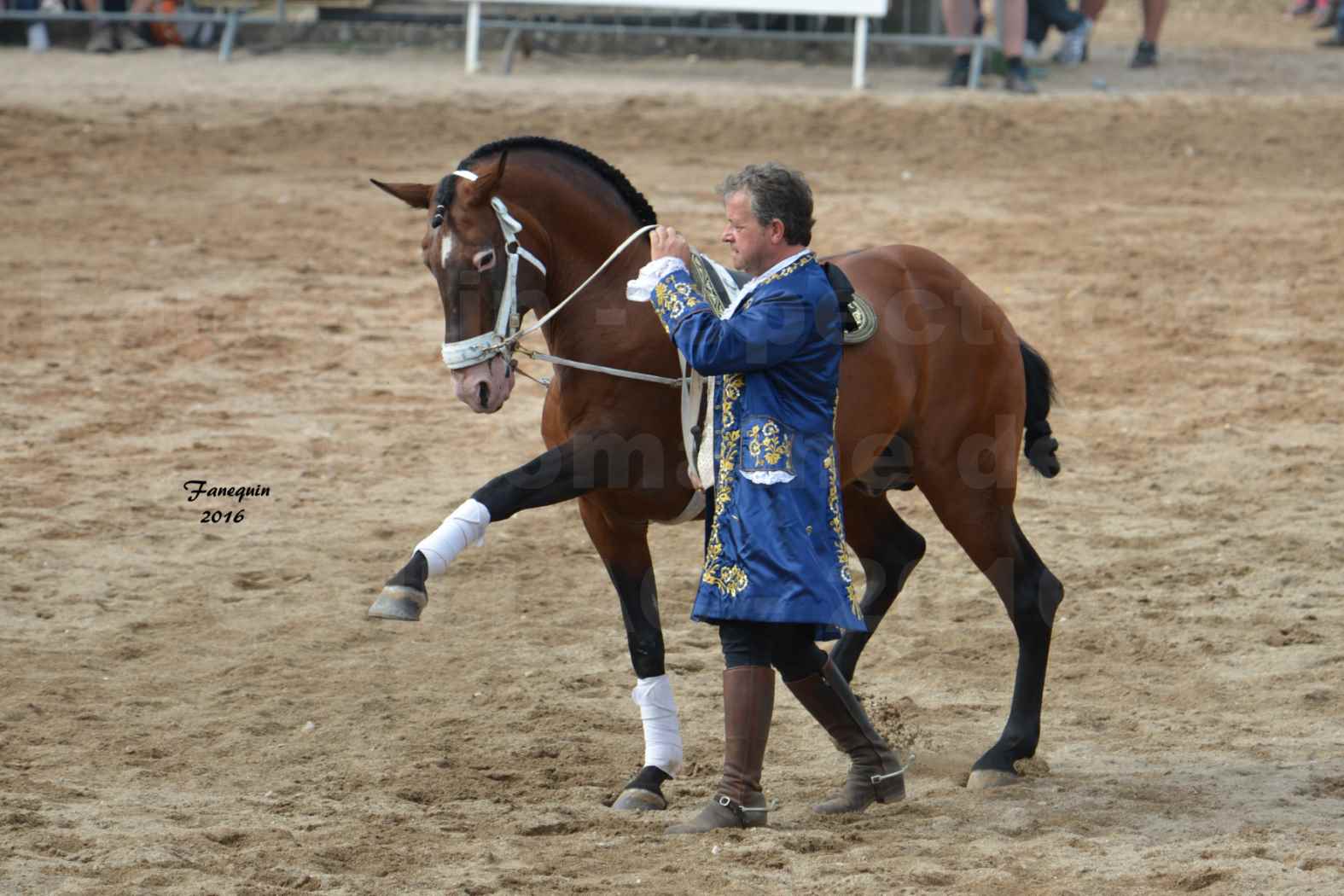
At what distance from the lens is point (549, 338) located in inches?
199

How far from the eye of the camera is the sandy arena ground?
4.62 metres

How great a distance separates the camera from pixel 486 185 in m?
4.75

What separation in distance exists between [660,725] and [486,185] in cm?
173

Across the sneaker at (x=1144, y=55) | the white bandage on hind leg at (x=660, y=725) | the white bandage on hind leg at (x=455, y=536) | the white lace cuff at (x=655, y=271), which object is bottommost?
the white bandage on hind leg at (x=660, y=725)

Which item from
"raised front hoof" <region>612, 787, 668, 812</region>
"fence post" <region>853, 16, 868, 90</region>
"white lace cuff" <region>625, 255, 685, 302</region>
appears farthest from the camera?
"fence post" <region>853, 16, 868, 90</region>

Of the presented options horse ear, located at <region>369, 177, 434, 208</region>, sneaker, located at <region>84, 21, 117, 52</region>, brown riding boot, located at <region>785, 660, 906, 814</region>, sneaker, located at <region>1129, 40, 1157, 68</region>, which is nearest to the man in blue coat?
Result: brown riding boot, located at <region>785, 660, 906, 814</region>

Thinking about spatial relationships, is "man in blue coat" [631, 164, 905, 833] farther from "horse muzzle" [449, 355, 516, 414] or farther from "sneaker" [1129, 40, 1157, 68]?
"sneaker" [1129, 40, 1157, 68]

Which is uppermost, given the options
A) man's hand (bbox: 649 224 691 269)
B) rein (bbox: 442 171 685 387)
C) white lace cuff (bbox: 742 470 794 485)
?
man's hand (bbox: 649 224 691 269)

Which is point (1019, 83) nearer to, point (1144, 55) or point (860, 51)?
point (860, 51)

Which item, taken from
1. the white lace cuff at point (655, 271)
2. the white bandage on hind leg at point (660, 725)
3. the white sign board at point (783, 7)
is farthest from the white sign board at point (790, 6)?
the white lace cuff at point (655, 271)

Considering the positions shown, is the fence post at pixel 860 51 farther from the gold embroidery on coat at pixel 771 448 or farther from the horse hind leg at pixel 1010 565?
the gold embroidery on coat at pixel 771 448

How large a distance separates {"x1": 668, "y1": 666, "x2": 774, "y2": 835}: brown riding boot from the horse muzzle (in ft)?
3.40

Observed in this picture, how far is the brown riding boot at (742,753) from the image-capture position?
452 centimetres

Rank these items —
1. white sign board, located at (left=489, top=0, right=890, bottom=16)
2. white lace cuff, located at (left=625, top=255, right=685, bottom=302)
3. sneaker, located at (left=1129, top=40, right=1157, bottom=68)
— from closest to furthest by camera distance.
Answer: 1. white lace cuff, located at (left=625, top=255, right=685, bottom=302)
2. white sign board, located at (left=489, top=0, right=890, bottom=16)
3. sneaker, located at (left=1129, top=40, right=1157, bottom=68)
